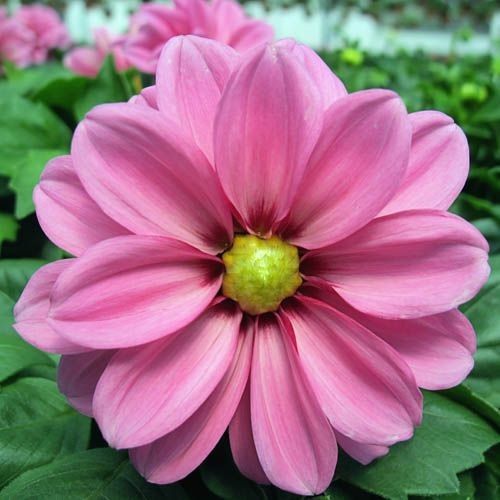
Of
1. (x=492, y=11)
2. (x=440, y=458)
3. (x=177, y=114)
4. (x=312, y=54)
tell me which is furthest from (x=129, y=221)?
(x=492, y=11)

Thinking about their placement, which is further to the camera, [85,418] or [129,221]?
[85,418]

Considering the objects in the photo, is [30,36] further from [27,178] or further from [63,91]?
[27,178]

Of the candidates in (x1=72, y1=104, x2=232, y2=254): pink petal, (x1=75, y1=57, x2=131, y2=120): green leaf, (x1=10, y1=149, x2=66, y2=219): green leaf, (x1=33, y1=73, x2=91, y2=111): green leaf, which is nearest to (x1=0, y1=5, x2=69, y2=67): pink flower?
(x1=33, y1=73, x2=91, y2=111): green leaf

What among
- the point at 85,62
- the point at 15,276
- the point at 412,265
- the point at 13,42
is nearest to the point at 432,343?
the point at 412,265

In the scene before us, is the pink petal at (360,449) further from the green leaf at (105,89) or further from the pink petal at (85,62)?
the pink petal at (85,62)

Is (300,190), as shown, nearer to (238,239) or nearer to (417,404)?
(238,239)

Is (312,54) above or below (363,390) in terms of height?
above

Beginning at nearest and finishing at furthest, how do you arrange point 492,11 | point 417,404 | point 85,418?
point 417,404, point 85,418, point 492,11

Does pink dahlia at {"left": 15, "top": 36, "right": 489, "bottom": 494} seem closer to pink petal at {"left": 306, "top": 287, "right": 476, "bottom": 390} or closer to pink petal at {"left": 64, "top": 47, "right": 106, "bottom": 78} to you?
pink petal at {"left": 306, "top": 287, "right": 476, "bottom": 390}
